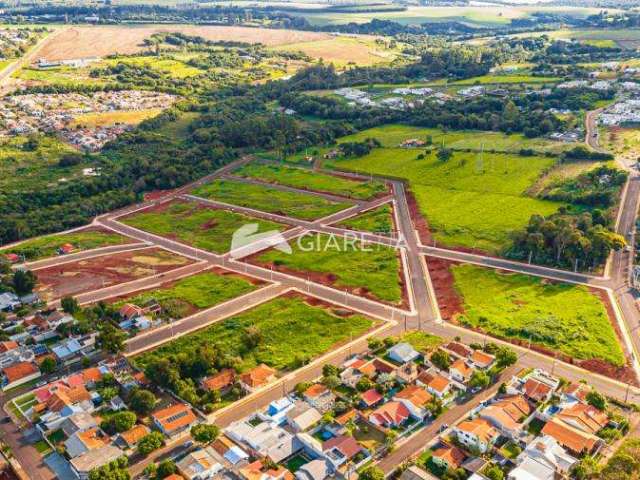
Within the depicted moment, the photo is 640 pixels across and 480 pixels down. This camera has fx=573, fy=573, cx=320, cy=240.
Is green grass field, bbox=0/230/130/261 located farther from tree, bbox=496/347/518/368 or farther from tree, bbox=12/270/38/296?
tree, bbox=496/347/518/368

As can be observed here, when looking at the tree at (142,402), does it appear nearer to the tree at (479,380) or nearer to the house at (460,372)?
the house at (460,372)

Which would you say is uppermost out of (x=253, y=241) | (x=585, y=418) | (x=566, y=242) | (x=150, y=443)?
(x=566, y=242)

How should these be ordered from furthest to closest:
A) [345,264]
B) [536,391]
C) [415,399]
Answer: [345,264] < [536,391] < [415,399]

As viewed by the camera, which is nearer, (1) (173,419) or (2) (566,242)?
(1) (173,419)

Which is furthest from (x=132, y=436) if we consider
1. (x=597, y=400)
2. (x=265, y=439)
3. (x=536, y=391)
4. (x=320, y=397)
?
(x=597, y=400)

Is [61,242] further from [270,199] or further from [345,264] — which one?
[345,264]

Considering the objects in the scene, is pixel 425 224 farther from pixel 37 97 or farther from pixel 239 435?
pixel 37 97

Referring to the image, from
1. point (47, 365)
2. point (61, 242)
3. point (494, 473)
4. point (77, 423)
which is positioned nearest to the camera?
point (494, 473)
